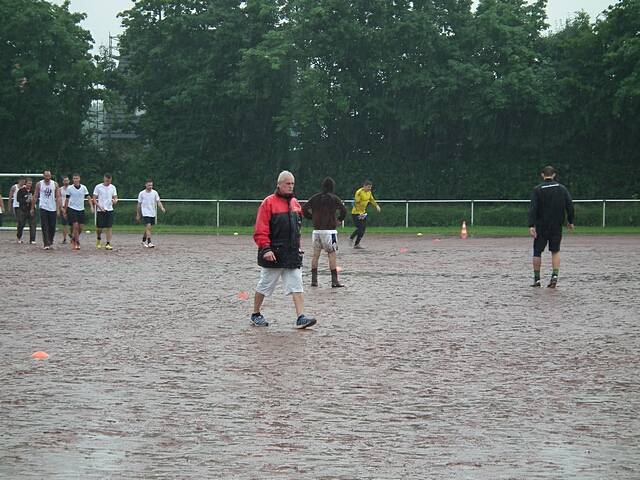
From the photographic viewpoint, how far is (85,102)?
56219 millimetres

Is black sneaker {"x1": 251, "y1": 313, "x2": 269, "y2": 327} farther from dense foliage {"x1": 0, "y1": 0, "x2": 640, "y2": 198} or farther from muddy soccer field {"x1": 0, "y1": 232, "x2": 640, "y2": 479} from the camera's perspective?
dense foliage {"x1": 0, "y1": 0, "x2": 640, "y2": 198}

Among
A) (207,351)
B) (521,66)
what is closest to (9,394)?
(207,351)

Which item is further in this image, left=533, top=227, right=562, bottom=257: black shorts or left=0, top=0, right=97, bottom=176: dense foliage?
left=0, top=0, right=97, bottom=176: dense foliage

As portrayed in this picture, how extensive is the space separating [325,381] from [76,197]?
21648 millimetres

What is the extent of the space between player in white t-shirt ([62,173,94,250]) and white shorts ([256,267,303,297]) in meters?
16.5

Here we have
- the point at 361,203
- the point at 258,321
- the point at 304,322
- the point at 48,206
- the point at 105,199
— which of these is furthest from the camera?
the point at 361,203

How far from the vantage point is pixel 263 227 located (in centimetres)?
1410

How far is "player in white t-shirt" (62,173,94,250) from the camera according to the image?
30.2m

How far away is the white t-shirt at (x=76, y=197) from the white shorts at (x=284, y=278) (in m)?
17.0

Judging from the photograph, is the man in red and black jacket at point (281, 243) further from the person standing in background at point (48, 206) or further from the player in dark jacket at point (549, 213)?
the person standing in background at point (48, 206)

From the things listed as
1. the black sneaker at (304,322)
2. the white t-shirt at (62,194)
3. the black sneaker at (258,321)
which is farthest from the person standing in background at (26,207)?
the black sneaker at (304,322)

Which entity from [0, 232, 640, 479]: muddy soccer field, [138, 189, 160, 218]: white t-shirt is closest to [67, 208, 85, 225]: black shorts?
[138, 189, 160, 218]: white t-shirt

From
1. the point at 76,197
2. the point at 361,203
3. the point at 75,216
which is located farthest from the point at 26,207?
the point at 361,203

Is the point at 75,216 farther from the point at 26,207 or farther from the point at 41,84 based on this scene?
the point at 41,84
